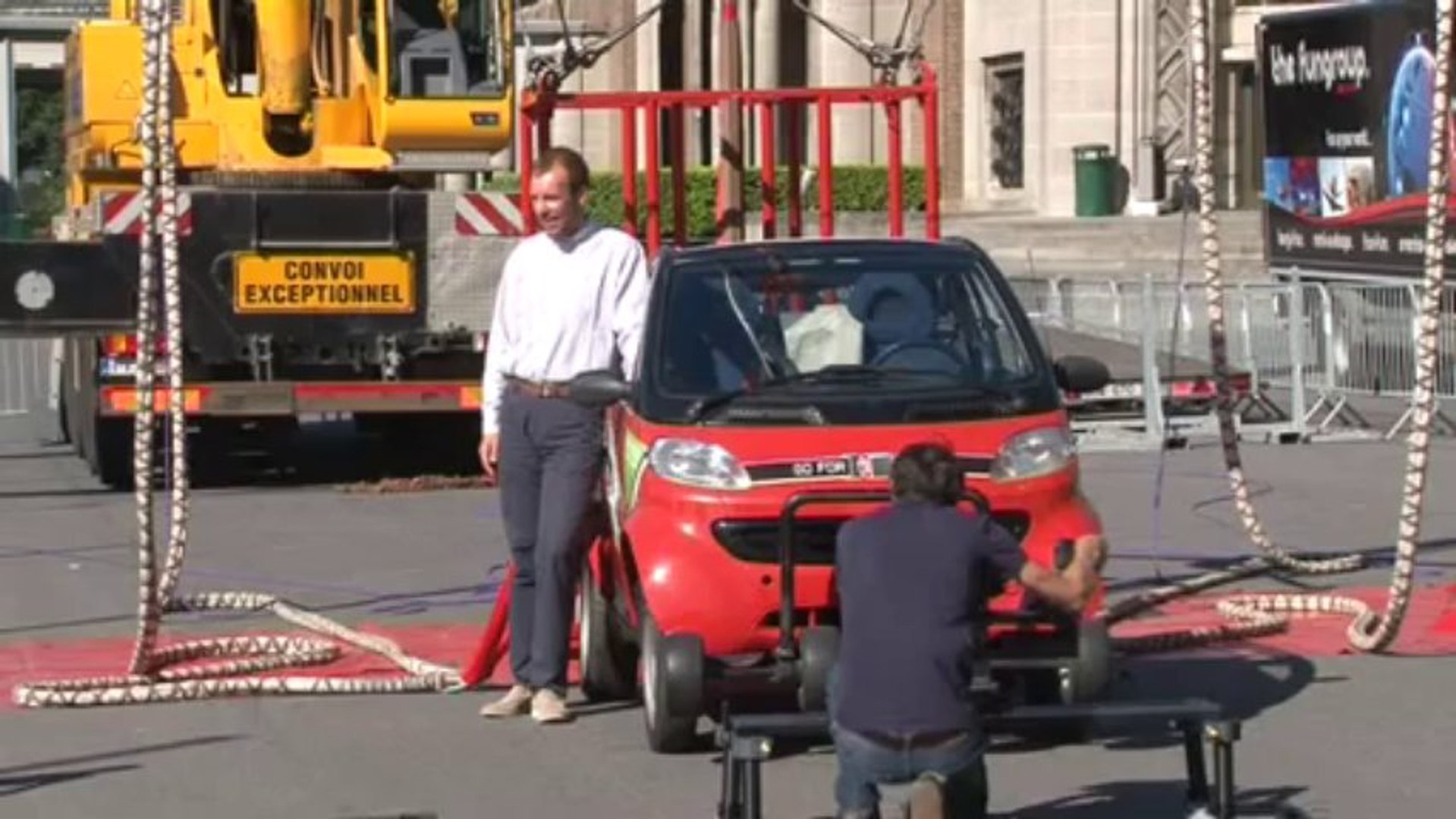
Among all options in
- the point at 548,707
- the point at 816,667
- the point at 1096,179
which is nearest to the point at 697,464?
the point at 816,667

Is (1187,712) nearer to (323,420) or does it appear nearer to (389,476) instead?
(389,476)

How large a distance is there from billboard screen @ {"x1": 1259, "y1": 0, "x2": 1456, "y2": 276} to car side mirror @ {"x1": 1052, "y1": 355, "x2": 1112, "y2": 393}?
14.8 metres

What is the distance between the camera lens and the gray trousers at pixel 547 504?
10414 mm

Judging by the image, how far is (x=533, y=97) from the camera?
1523 cm

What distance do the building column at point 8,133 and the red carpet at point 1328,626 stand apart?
1191 inches

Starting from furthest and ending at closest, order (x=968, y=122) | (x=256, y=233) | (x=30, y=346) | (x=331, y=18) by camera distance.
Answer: (x=968, y=122) < (x=30, y=346) < (x=331, y=18) < (x=256, y=233)

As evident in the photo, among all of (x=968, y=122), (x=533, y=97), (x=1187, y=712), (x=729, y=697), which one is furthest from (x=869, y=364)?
(x=968, y=122)

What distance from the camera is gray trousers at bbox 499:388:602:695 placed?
1041cm

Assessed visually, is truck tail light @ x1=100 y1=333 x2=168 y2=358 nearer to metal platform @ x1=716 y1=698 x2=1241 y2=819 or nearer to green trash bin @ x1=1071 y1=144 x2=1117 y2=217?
metal platform @ x1=716 y1=698 x2=1241 y2=819

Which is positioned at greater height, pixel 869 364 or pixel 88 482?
pixel 869 364

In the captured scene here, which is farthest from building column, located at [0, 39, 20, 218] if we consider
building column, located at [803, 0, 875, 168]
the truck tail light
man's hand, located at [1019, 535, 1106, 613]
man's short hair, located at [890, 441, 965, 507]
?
man's short hair, located at [890, 441, 965, 507]

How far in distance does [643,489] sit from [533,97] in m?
5.58

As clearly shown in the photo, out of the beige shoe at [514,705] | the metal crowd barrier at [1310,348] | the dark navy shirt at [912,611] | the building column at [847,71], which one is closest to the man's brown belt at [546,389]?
the beige shoe at [514,705]

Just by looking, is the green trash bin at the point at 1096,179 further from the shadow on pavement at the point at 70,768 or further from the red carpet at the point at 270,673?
the shadow on pavement at the point at 70,768
